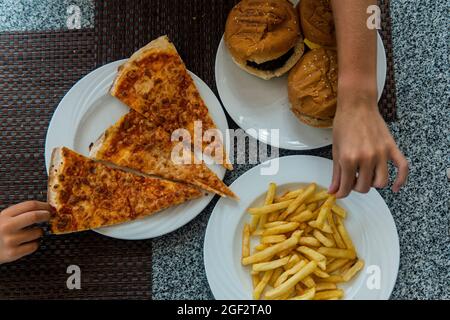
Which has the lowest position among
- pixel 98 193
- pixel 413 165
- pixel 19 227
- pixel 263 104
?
pixel 19 227

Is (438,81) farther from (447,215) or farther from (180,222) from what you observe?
(180,222)

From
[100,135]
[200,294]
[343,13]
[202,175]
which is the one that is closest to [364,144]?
[343,13]

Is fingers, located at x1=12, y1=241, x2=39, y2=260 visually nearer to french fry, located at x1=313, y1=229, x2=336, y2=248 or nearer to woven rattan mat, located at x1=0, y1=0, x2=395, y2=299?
woven rattan mat, located at x1=0, y1=0, x2=395, y2=299

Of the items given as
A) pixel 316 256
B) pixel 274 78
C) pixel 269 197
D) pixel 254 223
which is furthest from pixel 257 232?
pixel 274 78

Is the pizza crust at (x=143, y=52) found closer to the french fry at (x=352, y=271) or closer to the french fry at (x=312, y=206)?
the french fry at (x=312, y=206)

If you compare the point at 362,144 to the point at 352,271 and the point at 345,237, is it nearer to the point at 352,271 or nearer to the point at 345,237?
the point at 345,237

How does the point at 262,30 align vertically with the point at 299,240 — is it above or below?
above
